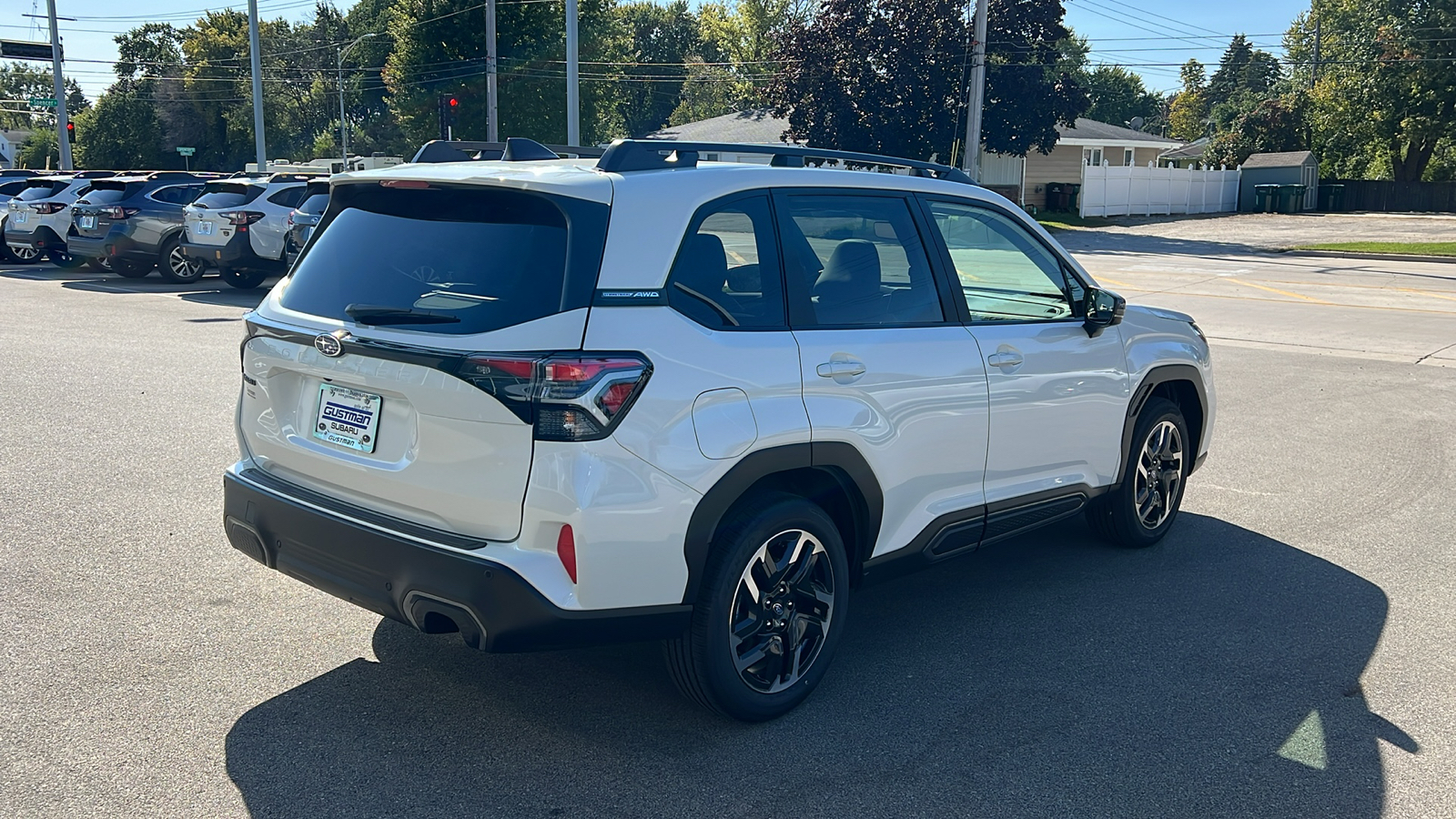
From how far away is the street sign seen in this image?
42.3 m

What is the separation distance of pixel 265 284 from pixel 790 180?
689 inches

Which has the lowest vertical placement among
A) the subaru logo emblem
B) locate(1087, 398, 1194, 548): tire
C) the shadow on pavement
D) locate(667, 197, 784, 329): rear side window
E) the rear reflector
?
the shadow on pavement

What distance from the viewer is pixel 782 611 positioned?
3975 mm

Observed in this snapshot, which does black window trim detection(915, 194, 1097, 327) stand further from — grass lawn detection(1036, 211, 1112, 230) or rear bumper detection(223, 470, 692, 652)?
grass lawn detection(1036, 211, 1112, 230)

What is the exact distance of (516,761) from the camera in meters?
3.65

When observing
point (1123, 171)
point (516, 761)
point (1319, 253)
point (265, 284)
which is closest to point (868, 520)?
point (516, 761)

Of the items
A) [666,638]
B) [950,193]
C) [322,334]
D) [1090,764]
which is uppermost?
[950,193]

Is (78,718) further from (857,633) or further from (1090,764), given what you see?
(1090,764)

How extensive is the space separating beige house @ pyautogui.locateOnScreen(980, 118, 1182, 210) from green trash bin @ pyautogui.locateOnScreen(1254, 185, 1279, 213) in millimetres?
5546

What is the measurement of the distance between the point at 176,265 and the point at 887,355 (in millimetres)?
17295

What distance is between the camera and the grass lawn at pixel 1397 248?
28.2 m

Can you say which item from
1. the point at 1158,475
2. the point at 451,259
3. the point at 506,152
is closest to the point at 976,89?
the point at 1158,475

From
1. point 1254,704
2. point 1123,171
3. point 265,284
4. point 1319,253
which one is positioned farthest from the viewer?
point 1123,171

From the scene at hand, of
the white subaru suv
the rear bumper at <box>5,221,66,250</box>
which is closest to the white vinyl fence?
the rear bumper at <box>5,221,66,250</box>
